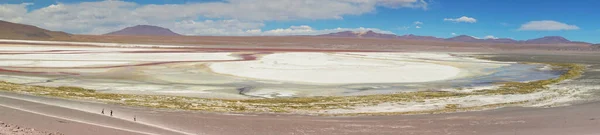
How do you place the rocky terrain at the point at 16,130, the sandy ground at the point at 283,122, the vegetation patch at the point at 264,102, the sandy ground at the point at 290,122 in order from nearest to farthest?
the rocky terrain at the point at 16,130, the sandy ground at the point at 290,122, the sandy ground at the point at 283,122, the vegetation patch at the point at 264,102

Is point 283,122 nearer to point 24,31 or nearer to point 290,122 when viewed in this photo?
point 290,122

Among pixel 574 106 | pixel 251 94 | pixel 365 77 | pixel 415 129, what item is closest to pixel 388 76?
pixel 365 77

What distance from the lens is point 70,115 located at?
11875 mm

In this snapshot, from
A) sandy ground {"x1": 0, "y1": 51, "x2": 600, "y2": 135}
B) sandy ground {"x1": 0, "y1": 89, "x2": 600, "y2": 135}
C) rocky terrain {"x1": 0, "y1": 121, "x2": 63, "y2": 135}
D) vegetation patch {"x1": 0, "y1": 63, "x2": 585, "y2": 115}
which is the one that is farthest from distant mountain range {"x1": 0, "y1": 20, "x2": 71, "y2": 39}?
rocky terrain {"x1": 0, "y1": 121, "x2": 63, "y2": 135}

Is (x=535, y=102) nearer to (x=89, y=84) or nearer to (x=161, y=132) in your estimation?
(x=161, y=132)

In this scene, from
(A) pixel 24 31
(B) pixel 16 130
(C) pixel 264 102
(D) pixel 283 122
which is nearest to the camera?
(B) pixel 16 130

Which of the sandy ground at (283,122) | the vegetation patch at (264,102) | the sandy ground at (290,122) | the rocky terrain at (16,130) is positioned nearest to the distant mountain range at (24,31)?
the vegetation patch at (264,102)

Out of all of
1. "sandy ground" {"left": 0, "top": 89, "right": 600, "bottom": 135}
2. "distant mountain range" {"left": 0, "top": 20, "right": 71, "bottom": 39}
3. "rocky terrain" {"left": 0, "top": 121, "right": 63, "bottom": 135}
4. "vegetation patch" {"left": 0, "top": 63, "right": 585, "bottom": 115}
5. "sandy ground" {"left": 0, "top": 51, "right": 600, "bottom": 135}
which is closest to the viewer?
"rocky terrain" {"left": 0, "top": 121, "right": 63, "bottom": 135}

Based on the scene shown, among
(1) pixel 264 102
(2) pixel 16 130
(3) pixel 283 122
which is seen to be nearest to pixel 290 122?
(3) pixel 283 122

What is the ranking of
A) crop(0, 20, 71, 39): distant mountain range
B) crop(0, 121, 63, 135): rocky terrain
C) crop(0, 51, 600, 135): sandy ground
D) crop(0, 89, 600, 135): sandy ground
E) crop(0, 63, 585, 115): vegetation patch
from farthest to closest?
crop(0, 20, 71, 39): distant mountain range → crop(0, 63, 585, 115): vegetation patch → crop(0, 51, 600, 135): sandy ground → crop(0, 89, 600, 135): sandy ground → crop(0, 121, 63, 135): rocky terrain

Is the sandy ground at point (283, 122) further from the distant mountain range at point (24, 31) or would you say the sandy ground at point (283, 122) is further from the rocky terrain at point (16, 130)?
the distant mountain range at point (24, 31)

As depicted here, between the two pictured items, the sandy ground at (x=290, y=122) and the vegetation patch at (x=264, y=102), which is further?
the vegetation patch at (x=264, y=102)

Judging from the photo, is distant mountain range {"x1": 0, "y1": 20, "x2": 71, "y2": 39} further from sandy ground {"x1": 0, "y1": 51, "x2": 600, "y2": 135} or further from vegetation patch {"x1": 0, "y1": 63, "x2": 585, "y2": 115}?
sandy ground {"x1": 0, "y1": 51, "x2": 600, "y2": 135}

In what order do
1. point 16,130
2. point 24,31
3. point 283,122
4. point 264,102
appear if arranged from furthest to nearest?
point 24,31, point 264,102, point 283,122, point 16,130
